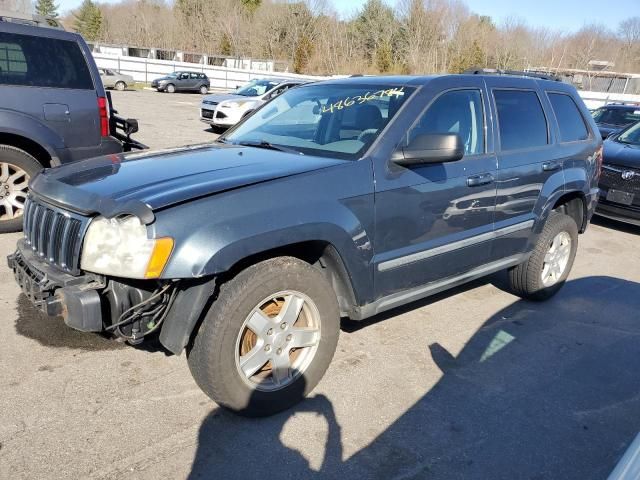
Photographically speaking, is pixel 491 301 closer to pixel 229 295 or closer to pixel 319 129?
pixel 319 129

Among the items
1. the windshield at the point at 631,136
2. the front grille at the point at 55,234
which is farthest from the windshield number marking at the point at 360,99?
the windshield at the point at 631,136

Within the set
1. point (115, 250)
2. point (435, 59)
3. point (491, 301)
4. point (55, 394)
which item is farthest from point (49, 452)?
point (435, 59)

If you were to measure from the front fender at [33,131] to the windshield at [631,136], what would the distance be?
25.8 feet

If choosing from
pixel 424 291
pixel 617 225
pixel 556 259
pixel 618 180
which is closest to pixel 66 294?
pixel 424 291

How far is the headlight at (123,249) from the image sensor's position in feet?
8.18

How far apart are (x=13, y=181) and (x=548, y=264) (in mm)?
5158

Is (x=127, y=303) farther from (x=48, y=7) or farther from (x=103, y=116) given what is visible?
(x=48, y=7)

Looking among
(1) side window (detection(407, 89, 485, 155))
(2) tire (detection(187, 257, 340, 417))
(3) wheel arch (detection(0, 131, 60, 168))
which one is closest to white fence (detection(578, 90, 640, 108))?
(1) side window (detection(407, 89, 485, 155))

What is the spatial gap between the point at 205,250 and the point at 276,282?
1.49ft

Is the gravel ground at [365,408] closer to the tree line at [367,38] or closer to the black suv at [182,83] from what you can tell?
the black suv at [182,83]

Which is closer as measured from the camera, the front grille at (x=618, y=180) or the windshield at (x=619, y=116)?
the front grille at (x=618, y=180)

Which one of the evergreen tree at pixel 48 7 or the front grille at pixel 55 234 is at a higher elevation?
the evergreen tree at pixel 48 7

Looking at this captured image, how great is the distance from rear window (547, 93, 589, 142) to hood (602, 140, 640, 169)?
3.18m

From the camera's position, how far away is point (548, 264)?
4.94 metres
